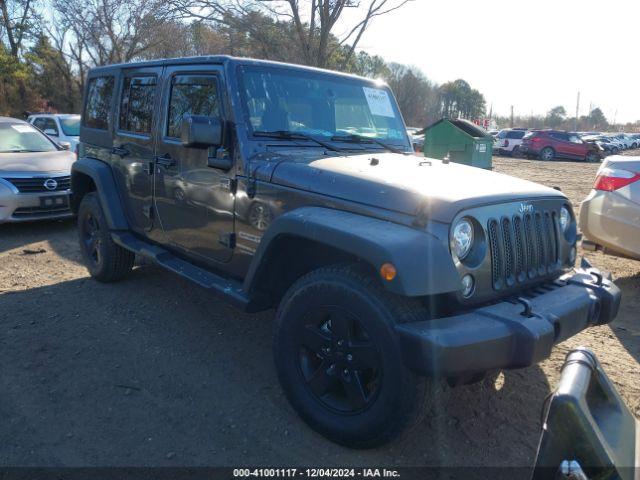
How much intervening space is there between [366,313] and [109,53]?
28.4 metres

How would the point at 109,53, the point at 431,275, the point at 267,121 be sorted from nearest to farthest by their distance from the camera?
1. the point at 431,275
2. the point at 267,121
3. the point at 109,53

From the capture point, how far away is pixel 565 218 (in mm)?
3268

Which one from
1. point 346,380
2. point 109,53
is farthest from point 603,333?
point 109,53

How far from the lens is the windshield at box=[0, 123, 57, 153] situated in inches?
326

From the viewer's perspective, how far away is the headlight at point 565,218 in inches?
127

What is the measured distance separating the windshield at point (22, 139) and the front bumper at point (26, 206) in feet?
4.65

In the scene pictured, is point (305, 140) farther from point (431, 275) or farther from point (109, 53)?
point (109, 53)

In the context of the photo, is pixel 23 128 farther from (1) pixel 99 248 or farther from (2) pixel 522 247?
(2) pixel 522 247

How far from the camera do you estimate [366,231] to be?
2512mm

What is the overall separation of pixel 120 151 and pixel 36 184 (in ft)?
11.2

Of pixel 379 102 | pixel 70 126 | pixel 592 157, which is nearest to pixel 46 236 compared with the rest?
pixel 379 102

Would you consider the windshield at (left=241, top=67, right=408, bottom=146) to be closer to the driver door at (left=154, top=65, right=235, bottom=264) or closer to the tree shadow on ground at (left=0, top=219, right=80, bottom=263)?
the driver door at (left=154, top=65, right=235, bottom=264)

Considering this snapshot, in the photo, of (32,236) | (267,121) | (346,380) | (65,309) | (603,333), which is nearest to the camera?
(346,380)

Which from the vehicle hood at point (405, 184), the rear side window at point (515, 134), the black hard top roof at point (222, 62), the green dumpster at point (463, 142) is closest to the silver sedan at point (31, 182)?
the black hard top roof at point (222, 62)
